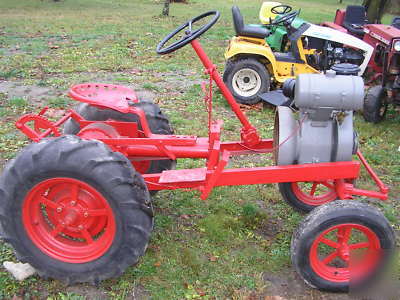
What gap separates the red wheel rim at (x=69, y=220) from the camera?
103 inches

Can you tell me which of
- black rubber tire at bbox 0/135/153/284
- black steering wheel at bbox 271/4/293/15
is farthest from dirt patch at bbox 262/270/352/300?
black steering wheel at bbox 271/4/293/15

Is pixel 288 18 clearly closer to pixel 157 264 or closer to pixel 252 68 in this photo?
pixel 252 68

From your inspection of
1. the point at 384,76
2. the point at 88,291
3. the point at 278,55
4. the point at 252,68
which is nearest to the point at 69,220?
the point at 88,291

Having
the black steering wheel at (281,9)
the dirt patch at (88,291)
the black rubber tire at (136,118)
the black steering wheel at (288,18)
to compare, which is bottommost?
the dirt patch at (88,291)

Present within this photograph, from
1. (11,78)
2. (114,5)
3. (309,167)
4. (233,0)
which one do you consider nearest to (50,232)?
(309,167)

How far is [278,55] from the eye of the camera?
6367 mm

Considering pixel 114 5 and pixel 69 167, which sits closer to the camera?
pixel 69 167

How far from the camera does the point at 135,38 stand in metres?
10.7

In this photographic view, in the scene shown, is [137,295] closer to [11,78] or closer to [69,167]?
[69,167]

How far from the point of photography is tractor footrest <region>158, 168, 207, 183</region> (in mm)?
2824

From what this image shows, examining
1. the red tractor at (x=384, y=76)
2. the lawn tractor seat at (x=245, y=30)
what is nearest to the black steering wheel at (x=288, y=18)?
the lawn tractor seat at (x=245, y=30)

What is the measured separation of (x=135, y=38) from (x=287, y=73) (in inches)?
219

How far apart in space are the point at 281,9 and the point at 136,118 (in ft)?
17.6

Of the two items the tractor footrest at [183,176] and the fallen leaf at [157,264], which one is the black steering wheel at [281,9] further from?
the fallen leaf at [157,264]
